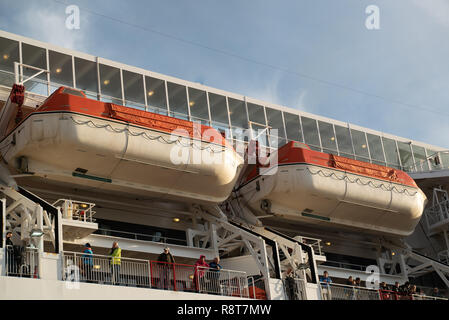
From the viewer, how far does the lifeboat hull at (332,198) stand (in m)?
Answer: 28.0

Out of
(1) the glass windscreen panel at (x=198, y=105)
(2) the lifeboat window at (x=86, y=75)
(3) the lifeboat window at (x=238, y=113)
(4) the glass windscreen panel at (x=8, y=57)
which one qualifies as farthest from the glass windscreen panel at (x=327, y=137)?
(4) the glass windscreen panel at (x=8, y=57)

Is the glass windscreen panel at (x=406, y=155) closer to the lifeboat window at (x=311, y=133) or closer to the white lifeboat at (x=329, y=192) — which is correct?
the white lifeboat at (x=329, y=192)

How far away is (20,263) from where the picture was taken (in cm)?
1838

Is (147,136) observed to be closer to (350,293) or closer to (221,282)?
(221,282)

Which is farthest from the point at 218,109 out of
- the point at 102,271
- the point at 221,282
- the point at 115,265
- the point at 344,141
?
the point at 102,271

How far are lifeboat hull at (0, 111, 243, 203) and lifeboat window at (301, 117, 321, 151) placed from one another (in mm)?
8339

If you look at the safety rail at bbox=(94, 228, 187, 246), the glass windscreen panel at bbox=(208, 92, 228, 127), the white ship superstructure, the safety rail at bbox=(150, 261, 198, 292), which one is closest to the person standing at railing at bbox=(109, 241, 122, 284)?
the white ship superstructure

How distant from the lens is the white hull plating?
91.8 ft

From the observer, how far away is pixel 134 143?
77.4 ft

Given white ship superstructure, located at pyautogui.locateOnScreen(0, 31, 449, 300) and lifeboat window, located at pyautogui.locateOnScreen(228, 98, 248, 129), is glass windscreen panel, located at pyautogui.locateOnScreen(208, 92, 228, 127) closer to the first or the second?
white ship superstructure, located at pyautogui.locateOnScreen(0, 31, 449, 300)

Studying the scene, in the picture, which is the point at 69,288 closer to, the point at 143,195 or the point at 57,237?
the point at 57,237

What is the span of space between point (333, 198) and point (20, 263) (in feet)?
48.2
